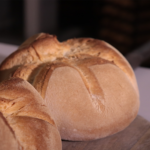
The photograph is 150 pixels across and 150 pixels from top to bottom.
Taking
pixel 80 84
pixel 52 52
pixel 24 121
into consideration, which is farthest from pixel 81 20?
pixel 24 121

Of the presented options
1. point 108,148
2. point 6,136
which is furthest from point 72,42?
point 6,136

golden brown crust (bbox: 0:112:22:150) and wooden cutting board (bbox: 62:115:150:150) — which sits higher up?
golden brown crust (bbox: 0:112:22:150)

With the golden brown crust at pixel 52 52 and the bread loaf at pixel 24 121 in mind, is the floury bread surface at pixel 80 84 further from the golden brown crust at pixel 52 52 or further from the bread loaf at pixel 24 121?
the bread loaf at pixel 24 121

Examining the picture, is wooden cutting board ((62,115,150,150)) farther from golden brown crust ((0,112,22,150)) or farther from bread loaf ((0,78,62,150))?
golden brown crust ((0,112,22,150))

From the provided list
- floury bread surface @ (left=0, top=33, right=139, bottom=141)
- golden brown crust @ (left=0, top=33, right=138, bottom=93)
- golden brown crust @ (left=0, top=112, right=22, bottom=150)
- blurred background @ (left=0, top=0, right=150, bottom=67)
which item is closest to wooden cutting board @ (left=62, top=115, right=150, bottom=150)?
floury bread surface @ (left=0, top=33, right=139, bottom=141)

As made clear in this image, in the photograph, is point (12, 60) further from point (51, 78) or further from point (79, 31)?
point (79, 31)

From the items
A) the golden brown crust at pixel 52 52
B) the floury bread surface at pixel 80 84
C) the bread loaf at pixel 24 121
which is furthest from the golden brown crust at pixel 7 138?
the golden brown crust at pixel 52 52

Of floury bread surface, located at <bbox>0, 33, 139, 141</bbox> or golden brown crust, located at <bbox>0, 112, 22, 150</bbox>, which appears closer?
golden brown crust, located at <bbox>0, 112, 22, 150</bbox>
